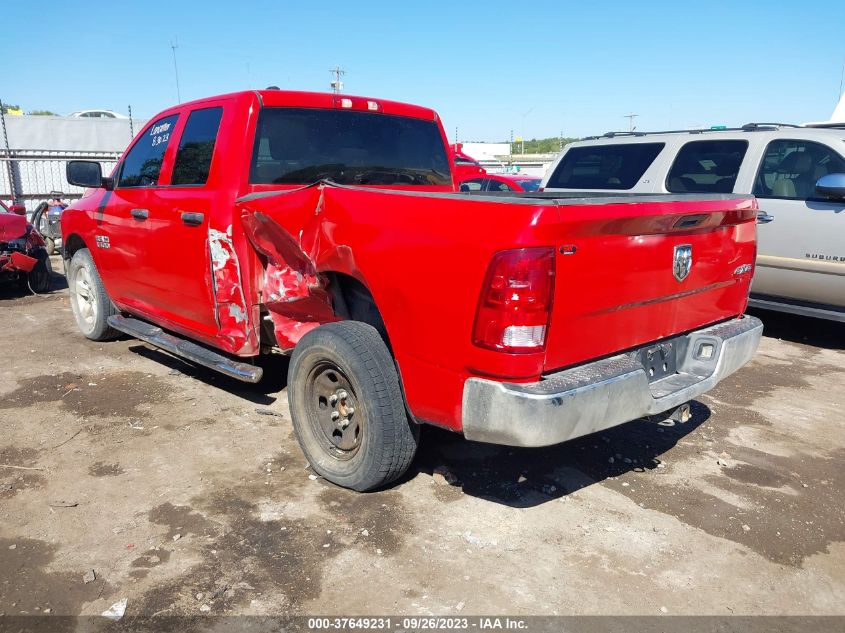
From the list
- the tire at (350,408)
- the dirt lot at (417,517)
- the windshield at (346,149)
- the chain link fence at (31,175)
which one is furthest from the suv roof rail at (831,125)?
the chain link fence at (31,175)

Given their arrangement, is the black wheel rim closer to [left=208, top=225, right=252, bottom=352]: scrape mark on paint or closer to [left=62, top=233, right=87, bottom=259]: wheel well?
[left=208, top=225, right=252, bottom=352]: scrape mark on paint

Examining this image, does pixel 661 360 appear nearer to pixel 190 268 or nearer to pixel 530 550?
pixel 530 550

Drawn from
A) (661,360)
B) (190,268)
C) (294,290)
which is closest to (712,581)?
(661,360)

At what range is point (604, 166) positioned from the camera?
7.62m

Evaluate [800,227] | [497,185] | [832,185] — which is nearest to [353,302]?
[832,185]

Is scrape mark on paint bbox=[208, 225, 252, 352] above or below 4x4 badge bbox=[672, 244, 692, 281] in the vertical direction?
below

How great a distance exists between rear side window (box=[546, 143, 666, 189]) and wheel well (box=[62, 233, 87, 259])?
4979 millimetres

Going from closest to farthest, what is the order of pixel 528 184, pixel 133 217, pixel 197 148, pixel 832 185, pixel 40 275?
pixel 197 148
pixel 133 217
pixel 832 185
pixel 40 275
pixel 528 184

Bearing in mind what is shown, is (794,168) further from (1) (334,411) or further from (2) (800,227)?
(1) (334,411)

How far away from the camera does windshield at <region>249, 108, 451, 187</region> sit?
413 cm

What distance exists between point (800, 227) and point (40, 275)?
→ 9306mm

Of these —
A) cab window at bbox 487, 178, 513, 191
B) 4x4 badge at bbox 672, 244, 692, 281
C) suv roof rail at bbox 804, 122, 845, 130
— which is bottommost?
cab window at bbox 487, 178, 513, 191

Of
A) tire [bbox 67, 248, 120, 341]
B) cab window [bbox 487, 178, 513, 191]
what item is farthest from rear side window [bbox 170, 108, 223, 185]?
cab window [bbox 487, 178, 513, 191]

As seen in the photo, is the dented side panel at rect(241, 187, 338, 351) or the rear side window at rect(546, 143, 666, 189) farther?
the rear side window at rect(546, 143, 666, 189)
